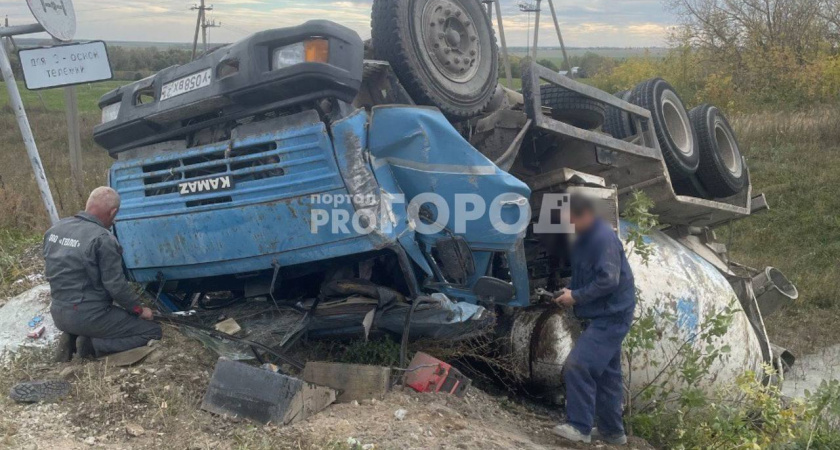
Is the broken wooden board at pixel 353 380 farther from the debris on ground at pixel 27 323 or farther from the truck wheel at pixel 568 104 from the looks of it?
the truck wheel at pixel 568 104

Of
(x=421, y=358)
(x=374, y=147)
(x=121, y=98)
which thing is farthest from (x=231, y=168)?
(x=421, y=358)

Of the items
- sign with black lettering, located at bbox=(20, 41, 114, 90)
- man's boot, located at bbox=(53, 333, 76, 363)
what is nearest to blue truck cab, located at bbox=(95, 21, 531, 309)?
man's boot, located at bbox=(53, 333, 76, 363)

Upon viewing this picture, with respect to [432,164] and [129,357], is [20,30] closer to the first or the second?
[129,357]

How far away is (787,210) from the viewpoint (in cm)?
1082

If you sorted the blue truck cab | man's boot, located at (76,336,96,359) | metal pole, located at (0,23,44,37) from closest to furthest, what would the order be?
the blue truck cab, man's boot, located at (76,336,96,359), metal pole, located at (0,23,44,37)

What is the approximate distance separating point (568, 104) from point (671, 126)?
112 cm

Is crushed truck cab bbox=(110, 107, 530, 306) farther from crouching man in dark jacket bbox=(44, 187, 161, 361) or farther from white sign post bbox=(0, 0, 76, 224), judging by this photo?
white sign post bbox=(0, 0, 76, 224)

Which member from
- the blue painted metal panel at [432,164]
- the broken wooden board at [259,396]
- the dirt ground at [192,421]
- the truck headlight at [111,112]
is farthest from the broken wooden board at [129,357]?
the blue painted metal panel at [432,164]

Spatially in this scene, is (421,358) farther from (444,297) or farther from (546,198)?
(546,198)

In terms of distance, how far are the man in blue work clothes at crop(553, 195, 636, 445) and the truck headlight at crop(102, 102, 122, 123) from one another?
95.9 inches

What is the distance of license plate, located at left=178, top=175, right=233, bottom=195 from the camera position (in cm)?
377

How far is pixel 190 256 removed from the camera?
4.02m

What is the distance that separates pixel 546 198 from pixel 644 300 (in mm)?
871

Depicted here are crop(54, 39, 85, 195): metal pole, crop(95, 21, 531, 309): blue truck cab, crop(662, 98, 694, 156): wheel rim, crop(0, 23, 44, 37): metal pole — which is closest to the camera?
crop(95, 21, 531, 309): blue truck cab
